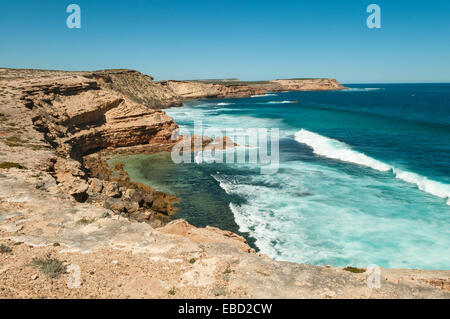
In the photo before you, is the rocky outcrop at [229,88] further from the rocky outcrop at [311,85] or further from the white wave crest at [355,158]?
the white wave crest at [355,158]

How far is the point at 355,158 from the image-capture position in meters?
31.4

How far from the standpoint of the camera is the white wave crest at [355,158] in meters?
22.6

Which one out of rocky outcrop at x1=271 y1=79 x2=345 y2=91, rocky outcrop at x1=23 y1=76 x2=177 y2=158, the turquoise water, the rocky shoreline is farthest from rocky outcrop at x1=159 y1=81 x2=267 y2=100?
the rocky shoreline

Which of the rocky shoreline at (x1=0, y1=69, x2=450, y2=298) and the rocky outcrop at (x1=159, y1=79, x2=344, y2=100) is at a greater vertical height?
the rocky outcrop at (x1=159, y1=79, x2=344, y2=100)

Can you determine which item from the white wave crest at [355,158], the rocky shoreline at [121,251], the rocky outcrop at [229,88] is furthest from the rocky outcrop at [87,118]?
the rocky outcrop at [229,88]

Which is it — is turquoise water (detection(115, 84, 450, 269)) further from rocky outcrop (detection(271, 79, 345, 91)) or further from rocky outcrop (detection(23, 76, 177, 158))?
rocky outcrop (detection(271, 79, 345, 91))

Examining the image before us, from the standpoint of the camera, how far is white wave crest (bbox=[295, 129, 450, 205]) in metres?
22.6

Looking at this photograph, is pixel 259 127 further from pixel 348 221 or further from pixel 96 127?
pixel 348 221

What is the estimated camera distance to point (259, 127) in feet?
176

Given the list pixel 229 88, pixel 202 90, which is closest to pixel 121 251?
pixel 202 90

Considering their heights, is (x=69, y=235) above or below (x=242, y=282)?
above
